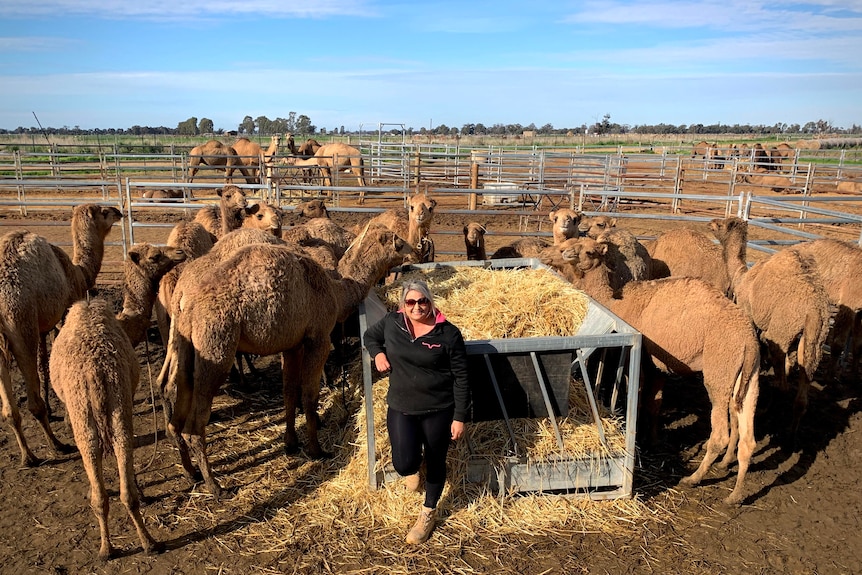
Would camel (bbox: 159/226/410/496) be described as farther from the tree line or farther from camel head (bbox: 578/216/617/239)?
the tree line

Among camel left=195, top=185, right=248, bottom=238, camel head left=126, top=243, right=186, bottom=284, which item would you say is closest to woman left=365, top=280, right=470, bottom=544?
camel head left=126, top=243, right=186, bottom=284

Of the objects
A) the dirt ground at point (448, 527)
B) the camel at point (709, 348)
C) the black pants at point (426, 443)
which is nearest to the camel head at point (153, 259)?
the dirt ground at point (448, 527)

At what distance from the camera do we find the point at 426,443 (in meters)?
4.66

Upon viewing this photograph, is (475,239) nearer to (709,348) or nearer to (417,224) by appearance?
(417,224)

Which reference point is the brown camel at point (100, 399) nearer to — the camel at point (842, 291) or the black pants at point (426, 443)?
the black pants at point (426, 443)

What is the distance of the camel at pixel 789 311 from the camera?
620 cm

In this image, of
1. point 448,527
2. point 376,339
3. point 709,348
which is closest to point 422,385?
point 376,339

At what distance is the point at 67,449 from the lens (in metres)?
6.02

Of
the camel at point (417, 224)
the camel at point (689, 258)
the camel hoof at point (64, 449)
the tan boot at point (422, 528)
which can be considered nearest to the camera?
the tan boot at point (422, 528)

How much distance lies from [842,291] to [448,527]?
19.6 ft

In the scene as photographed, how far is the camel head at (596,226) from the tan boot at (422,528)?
18.9 ft

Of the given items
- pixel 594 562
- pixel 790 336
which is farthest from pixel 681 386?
pixel 594 562

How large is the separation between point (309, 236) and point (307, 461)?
4031 millimetres

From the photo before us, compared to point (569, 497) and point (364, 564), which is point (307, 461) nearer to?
point (364, 564)
